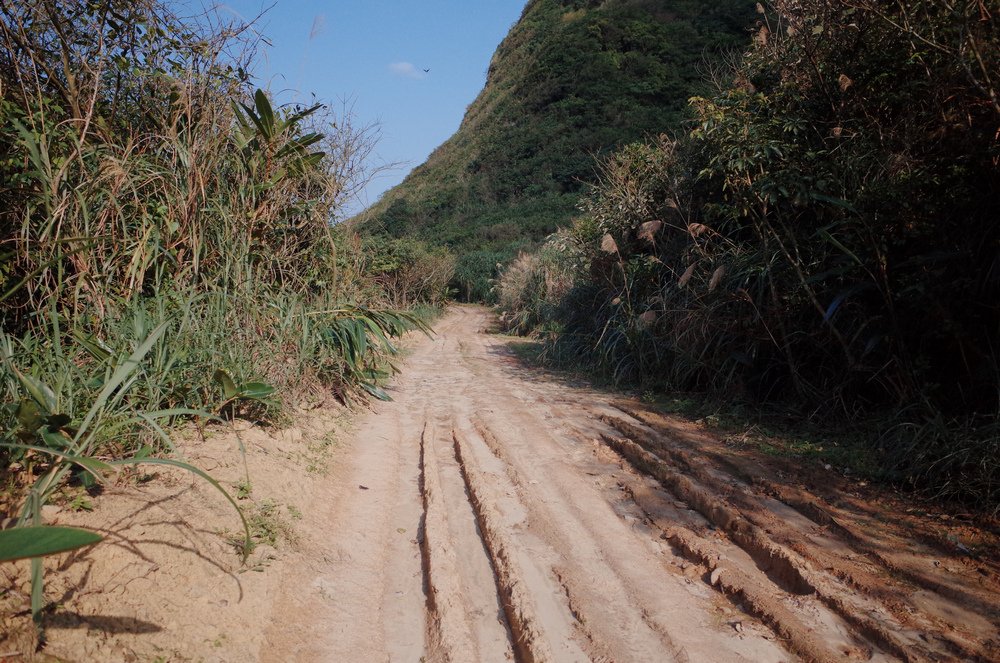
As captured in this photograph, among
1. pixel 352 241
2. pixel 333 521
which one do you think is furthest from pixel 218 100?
pixel 333 521

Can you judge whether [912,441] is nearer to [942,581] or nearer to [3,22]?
[942,581]

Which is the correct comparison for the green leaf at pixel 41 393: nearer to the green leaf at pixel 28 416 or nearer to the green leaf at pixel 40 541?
the green leaf at pixel 28 416

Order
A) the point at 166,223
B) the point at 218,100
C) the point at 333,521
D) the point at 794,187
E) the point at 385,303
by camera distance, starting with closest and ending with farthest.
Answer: the point at 333,521
the point at 166,223
the point at 218,100
the point at 794,187
the point at 385,303

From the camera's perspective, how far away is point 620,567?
3090 mm

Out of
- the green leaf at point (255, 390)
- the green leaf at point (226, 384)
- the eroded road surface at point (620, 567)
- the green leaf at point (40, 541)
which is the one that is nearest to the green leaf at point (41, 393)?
the green leaf at point (226, 384)

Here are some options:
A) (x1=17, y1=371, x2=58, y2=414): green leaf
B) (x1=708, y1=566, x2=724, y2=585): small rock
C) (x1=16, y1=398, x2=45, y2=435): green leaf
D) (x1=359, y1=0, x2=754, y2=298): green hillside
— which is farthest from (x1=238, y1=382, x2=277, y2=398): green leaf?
(x1=359, y1=0, x2=754, y2=298): green hillside

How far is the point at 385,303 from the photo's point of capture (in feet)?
24.1

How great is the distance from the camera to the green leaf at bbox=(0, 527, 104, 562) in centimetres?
131

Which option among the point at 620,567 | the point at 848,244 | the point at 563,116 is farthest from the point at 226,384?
the point at 563,116

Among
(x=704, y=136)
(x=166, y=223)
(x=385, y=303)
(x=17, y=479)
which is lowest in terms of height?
(x=17, y=479)

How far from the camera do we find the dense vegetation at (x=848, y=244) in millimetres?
4305

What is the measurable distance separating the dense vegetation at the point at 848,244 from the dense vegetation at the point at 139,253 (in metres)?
3.98

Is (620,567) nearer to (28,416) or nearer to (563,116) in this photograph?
(28,416)

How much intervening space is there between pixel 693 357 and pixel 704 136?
272 cm
